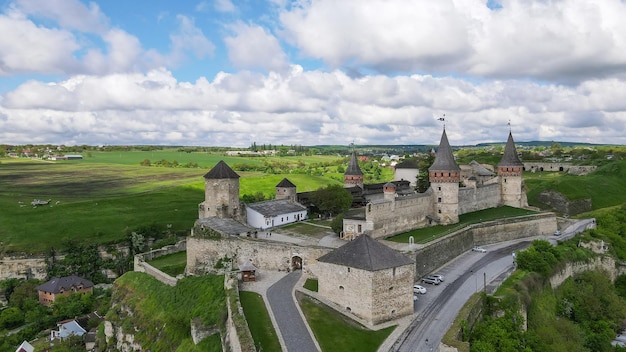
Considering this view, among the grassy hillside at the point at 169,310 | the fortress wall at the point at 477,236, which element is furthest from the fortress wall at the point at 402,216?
the grassy hillside at the point at 169,310

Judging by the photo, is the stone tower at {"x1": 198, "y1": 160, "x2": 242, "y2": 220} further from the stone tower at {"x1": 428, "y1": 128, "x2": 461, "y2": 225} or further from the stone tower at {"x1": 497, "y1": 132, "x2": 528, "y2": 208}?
the stone tower at {"x1": 497, "y1": 132, "x2": 528, "y2": 208}

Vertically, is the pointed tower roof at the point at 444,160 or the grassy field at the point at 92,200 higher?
the pointed tower roof at the point at 444,160

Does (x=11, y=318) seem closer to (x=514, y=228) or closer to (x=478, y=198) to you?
(x=478, y=198)

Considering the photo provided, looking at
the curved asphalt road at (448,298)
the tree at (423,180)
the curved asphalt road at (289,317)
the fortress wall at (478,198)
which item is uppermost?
the tree at (423,180)

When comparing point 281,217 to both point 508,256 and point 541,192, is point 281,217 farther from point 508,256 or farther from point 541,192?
point 541,192

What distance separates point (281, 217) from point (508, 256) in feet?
81.5

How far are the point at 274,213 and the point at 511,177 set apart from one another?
1255 inches

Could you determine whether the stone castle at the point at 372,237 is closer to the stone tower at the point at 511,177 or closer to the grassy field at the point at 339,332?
the stone tower at the point at 511,177

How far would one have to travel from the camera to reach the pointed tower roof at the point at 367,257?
28266 millimetres

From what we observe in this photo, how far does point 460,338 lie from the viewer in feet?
85.1

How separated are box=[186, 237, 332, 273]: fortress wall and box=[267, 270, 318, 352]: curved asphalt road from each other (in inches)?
83.8

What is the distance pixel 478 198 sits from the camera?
5888 centimetres

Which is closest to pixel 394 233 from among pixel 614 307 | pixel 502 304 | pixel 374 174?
pixel 502 304

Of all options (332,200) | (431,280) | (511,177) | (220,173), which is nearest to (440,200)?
(332,200)
